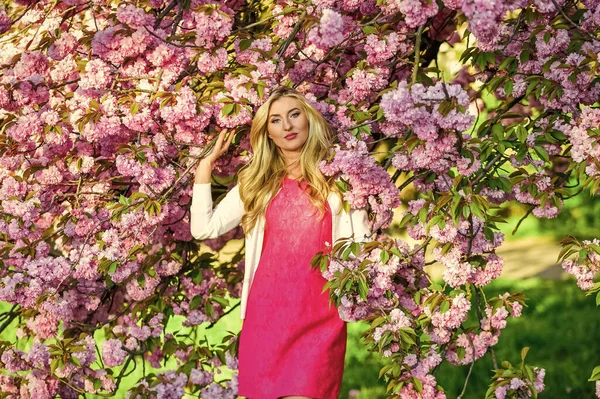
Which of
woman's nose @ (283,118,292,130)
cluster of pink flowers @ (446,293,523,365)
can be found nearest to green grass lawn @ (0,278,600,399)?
cluster of pink flowers @ (446,293,523,365)

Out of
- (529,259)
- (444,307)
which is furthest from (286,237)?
(529,259)

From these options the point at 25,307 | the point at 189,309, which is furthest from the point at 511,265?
the point at 25,307

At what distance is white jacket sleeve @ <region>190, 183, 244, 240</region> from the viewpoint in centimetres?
416

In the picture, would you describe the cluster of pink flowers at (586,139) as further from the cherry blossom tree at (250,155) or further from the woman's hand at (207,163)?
the woman's hand at (207,163)

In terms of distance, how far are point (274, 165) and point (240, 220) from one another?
312 mm

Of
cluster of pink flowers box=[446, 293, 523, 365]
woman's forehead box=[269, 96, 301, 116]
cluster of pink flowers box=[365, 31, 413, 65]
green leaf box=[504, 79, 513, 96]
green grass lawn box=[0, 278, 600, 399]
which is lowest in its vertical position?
green grass lawn box=[0, 278, 600, 399]

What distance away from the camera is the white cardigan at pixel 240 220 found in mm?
3979

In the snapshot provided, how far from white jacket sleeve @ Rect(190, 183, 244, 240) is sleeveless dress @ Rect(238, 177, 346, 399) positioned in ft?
0.71

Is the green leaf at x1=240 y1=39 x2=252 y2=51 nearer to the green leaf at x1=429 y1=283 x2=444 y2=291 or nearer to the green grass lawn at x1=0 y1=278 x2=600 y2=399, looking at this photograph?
the green leaf at x1=429 y1=283 x2=444 y2=291

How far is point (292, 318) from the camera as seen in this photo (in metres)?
3.96

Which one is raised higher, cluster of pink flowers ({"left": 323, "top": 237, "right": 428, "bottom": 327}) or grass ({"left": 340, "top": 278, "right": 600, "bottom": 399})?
cluster of pink flowers ({"left": 323, "top": 237, "right": 428, "bottom": 327})

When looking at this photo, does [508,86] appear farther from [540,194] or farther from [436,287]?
[436,287]

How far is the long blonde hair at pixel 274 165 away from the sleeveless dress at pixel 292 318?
6 cm

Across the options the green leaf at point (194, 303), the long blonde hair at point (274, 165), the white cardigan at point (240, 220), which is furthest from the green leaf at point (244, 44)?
the green leaf at point (194, 303)
